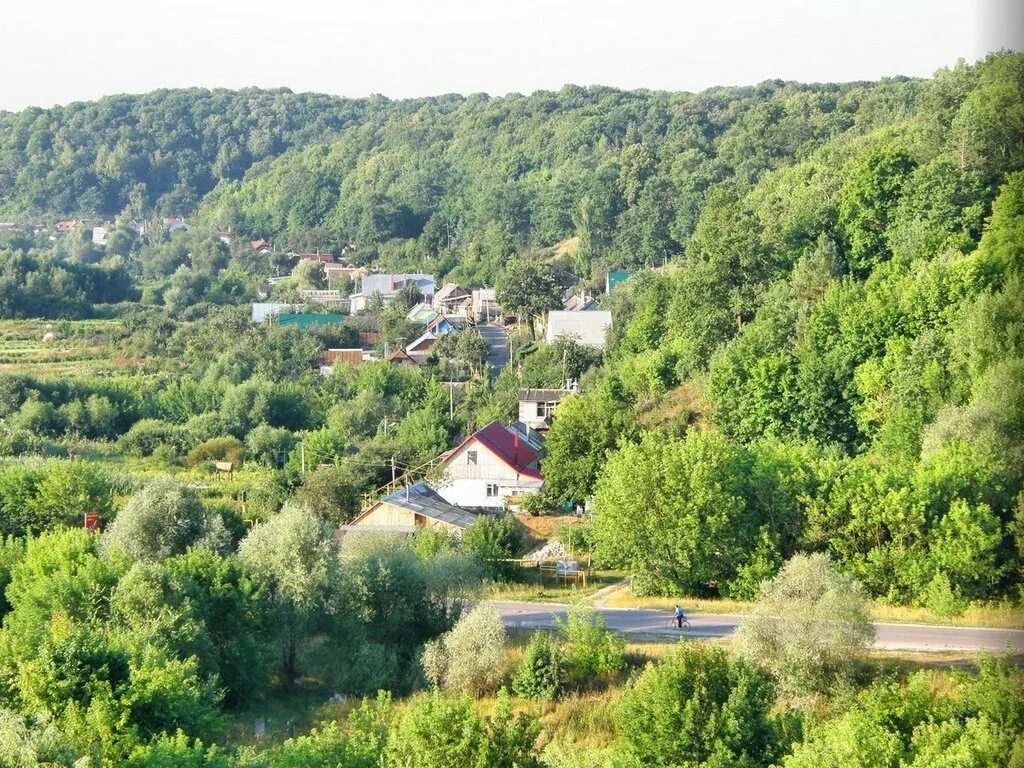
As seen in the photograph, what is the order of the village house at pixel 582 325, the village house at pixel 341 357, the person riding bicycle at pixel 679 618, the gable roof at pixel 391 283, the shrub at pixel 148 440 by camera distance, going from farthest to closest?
the gable roof at pixel 391 283 < the village house at pixel 341 357 < the village house at pixel 582 325 < the shrub at pixel 148 440 < the person riding bicycle at pixel 679 618

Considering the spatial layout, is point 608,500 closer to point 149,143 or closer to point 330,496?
point 330,496

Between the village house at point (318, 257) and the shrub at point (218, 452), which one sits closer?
the shrub at point (218, 452)

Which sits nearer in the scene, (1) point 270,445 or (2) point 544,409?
(1) point 270,445

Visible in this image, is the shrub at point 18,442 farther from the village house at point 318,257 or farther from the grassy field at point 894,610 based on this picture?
the village house at point 318,257

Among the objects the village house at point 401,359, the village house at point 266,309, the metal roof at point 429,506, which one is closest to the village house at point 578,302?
the village house at point 401,359

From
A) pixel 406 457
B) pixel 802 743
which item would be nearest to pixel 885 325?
pixel 406 457

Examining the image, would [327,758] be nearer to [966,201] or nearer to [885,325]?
[885,325]

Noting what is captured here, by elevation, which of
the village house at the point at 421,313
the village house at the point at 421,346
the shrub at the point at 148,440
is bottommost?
the shrub at the point at 148,440

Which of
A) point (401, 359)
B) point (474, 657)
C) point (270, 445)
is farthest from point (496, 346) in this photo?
point (474, 657)
